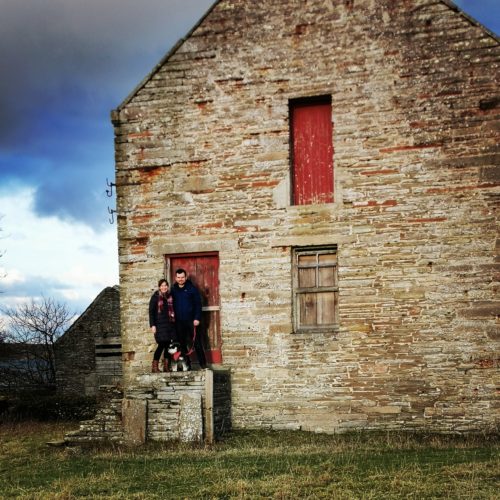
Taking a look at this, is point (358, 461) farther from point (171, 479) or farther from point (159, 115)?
point (159, 115)

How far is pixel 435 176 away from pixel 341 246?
6.69ft

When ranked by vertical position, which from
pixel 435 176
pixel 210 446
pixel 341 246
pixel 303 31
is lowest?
pixel 210 446

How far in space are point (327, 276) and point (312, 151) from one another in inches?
92.0

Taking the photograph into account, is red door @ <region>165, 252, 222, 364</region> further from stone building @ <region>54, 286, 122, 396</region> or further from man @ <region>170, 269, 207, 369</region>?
stone building @ <region>54, 286, 122, 396</region>

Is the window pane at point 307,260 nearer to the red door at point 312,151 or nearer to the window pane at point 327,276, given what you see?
the window pane at point 327,276

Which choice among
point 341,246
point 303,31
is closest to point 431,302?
point 341,246

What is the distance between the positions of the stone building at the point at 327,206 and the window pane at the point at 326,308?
4 cm

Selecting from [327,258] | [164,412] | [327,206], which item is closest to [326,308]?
[327,258]

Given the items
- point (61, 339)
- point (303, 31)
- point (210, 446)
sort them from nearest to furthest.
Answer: point (210, 446)
point (303, 31)
point (61, 339)

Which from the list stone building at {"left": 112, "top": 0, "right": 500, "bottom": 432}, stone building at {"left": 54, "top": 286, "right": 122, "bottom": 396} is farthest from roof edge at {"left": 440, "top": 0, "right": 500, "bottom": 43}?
stone building at {"left": 54, "top": 286, "right": 122, "bottom": 396}

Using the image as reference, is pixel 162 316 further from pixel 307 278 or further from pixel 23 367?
pixel 23 367

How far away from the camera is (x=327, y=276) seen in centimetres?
1361

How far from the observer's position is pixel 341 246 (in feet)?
44.0

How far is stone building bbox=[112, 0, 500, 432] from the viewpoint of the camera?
12844 mm
